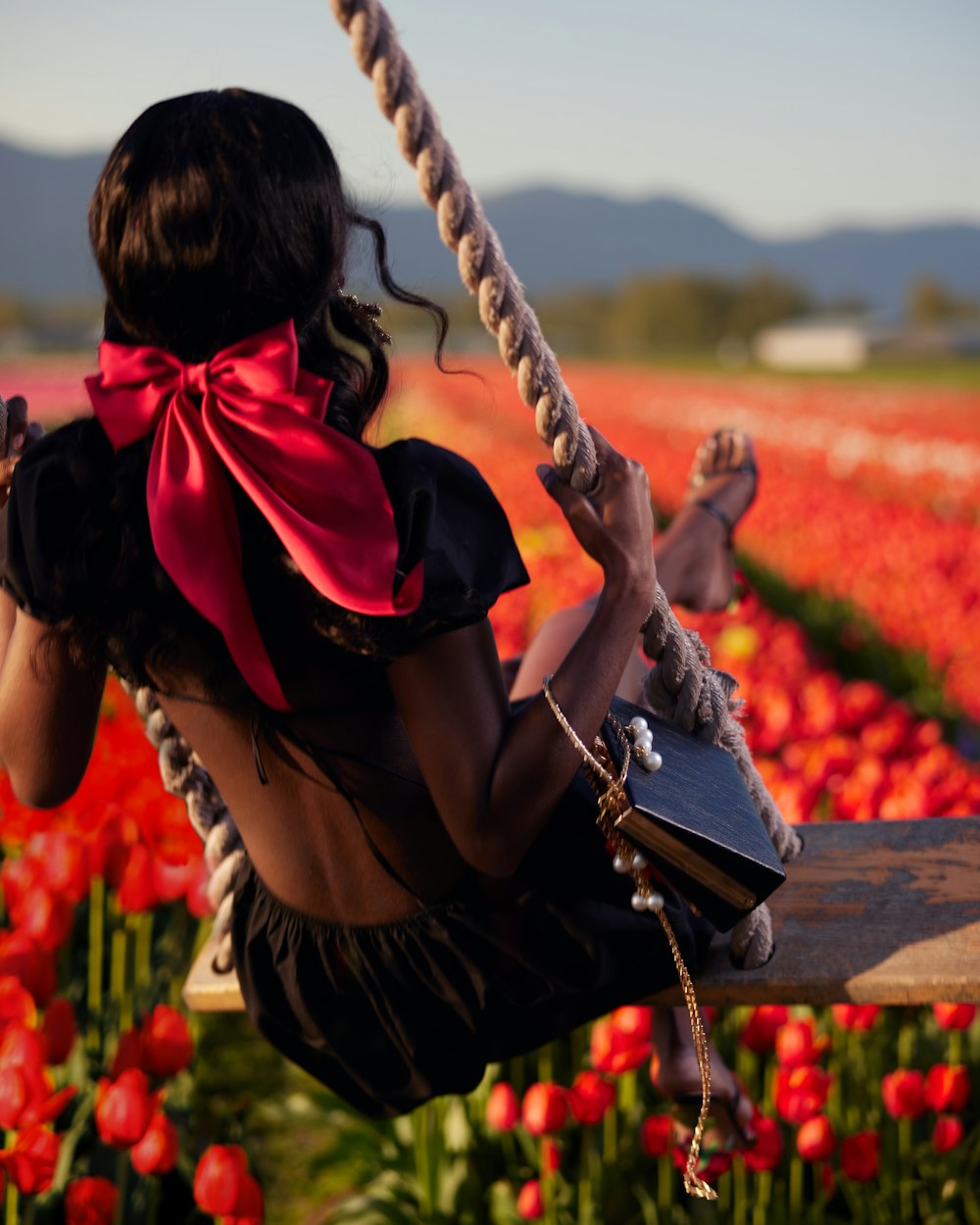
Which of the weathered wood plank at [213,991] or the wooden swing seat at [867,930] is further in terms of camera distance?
the weathered wood plank at [213,991]

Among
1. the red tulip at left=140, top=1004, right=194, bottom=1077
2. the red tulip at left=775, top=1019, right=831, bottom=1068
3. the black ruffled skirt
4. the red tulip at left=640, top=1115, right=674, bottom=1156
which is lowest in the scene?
the red tulip at left=640, top=1115, right=674, bottom=1156

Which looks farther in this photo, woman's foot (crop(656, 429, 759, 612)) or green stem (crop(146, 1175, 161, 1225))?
woman's foot (crop(656, 429, 759, 612))

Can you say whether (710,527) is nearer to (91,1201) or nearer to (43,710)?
(43,710)

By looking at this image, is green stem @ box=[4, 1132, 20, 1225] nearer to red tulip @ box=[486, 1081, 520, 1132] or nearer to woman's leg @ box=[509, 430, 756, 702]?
red tulip @ box=[486, 1081, 520, 1132]

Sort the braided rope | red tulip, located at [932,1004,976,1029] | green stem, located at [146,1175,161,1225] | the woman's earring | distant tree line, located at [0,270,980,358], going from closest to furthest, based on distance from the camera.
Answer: the braided rope < the woman's earring < green stem, located at [146,1175,161,1225] < red tulip, located at [932,1004,976,1029] < distant tree line, located at [0,270,980,358]

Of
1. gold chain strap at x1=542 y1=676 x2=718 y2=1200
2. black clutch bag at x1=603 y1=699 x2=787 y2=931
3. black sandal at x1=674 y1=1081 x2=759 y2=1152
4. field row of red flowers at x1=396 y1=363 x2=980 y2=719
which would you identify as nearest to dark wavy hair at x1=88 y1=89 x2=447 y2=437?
field row of red flowers at x1=396 y1=363 x2=980 y2=719

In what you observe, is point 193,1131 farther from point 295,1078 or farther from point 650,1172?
point 650,1172

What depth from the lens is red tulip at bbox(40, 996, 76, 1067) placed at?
207 centimetres

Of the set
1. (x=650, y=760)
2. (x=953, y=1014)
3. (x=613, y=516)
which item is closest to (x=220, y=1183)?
(x=650, y=760)

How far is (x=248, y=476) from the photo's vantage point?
1.42m

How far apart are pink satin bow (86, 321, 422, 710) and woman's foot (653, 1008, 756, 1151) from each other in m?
0.88

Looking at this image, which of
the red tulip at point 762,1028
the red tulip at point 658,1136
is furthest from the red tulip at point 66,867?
the red tulip at point 762,1028

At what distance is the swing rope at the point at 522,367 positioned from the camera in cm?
132

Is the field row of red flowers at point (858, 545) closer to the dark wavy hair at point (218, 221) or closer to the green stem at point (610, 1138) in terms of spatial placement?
the dark wavy hair at point (218, 221)
